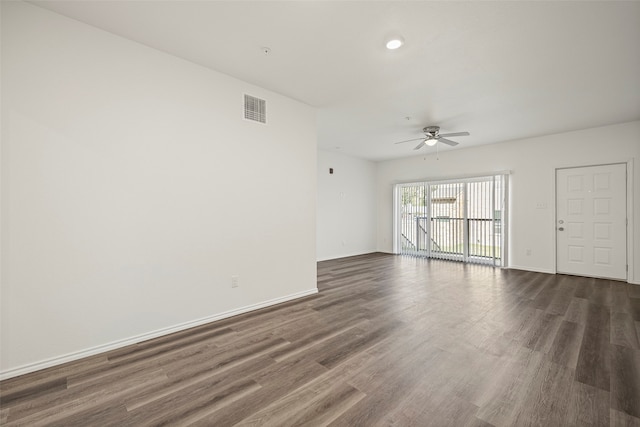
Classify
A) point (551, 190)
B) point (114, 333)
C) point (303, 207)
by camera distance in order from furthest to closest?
point (551, 190), point (303, 207), point (114, 333)

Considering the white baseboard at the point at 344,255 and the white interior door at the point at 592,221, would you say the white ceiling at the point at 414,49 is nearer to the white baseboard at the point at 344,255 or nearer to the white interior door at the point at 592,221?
the white interior door at the point at 592,221

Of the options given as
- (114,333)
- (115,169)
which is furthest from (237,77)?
(114,333)

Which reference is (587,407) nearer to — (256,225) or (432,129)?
(256,225)

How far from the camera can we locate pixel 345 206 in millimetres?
7367

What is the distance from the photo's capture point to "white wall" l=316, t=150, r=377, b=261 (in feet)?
22.3

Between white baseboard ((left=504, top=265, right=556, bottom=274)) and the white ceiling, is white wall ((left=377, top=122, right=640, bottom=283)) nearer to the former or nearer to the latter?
white baseboard ((left=504, top=265, right=556, bottom=274))

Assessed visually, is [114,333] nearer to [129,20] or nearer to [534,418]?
[129,20]

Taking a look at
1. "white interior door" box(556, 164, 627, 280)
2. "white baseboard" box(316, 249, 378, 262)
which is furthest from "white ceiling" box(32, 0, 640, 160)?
"white baseboard" box(316, 249, 378, 262)

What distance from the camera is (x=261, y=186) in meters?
3.39

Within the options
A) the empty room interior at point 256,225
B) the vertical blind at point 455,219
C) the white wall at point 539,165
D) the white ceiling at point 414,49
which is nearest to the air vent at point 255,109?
the empty room interior at point 256,225

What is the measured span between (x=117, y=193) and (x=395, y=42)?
2.92 meters

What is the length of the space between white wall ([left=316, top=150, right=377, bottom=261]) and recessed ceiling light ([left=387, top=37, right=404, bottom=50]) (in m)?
4.25

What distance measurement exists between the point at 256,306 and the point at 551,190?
20.0ft

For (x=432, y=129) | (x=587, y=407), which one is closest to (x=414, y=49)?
(x=432, y=129)
